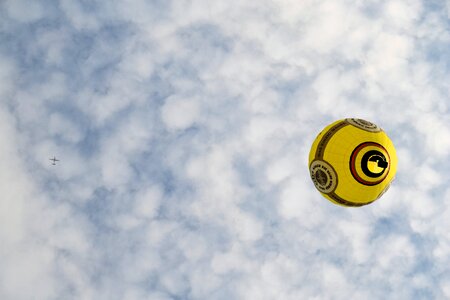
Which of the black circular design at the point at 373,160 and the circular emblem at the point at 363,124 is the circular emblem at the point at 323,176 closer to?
the black circular design at the point at 373,160

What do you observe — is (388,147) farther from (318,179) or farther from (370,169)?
(318,179)

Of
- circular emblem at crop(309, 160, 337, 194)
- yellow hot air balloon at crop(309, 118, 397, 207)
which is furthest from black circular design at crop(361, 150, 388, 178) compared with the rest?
circular emblem at crop(309, 160, 337, 194)

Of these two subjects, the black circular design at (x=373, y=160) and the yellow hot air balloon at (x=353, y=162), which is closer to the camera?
the black circular design at (x=373, y=160)

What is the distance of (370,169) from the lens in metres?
18.5

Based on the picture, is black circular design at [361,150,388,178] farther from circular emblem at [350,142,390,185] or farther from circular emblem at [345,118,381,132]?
circular emblem at [345,118,381,132]

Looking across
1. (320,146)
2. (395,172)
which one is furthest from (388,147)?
(320,146)

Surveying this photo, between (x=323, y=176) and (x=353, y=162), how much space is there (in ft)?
5.84

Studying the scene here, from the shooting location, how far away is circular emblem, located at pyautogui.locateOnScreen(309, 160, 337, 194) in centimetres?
1934

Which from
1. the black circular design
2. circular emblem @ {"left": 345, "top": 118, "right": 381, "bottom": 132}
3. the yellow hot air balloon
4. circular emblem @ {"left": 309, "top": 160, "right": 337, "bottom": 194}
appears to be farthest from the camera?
circular emblem @ {"left": 345, "top": 118, "right": 381, "bottom": 132}

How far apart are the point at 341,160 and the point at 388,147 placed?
2406 millimetres

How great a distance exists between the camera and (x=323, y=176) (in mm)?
19812

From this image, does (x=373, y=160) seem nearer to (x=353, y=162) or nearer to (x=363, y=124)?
(x=353, y=162)

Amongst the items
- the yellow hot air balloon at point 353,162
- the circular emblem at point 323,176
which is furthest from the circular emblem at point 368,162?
the circular emblem at point 323,176

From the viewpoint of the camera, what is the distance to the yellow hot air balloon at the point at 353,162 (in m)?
18.6
